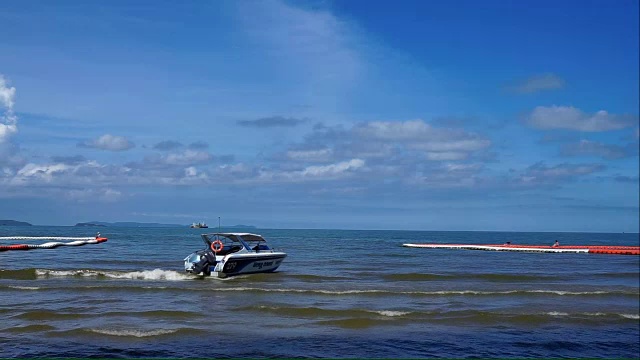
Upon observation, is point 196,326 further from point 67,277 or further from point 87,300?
point 67,277

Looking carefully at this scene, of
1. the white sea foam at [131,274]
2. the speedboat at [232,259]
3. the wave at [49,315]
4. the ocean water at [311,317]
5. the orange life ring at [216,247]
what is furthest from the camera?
the orange life ring at [216,247]

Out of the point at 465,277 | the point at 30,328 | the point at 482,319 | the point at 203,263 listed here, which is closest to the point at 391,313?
the point at 482,319

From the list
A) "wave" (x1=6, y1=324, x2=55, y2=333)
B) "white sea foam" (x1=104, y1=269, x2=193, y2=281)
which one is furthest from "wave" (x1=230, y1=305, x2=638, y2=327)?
"white sea foam" (x1=104, y1=269, x2=193, y2=281)

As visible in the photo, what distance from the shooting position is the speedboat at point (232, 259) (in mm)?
31547

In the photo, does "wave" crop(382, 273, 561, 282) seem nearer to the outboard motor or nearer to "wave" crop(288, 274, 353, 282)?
"wave" crop(288, 274, 353, 282)

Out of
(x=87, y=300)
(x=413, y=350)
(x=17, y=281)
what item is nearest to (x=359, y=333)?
(x=413, y=350)

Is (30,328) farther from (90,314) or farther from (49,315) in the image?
(90,314)

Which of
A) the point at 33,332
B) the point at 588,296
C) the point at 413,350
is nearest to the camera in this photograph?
the point at 413,350

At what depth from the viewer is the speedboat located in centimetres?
3155

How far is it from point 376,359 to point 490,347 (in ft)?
12.3

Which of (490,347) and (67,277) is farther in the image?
(67,277)

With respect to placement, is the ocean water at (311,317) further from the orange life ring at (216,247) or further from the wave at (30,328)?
the orange life ring at (216,247)

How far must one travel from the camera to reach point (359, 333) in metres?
16.4

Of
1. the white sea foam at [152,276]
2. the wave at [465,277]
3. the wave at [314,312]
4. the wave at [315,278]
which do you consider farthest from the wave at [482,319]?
the white sea foam at [152,276]
